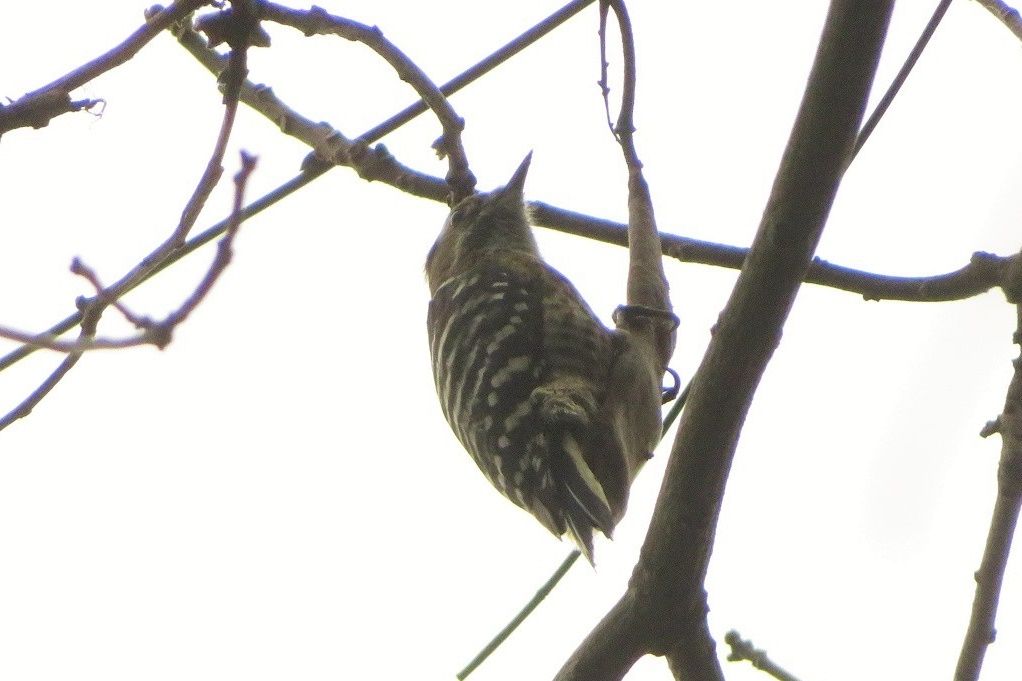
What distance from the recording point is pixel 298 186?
345 centimetres

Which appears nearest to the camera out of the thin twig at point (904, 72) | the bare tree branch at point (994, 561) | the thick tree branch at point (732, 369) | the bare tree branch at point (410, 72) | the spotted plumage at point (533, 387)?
the thick tree branch at point (732, 369)

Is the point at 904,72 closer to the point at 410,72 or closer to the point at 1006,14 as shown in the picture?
the point at 1006,14

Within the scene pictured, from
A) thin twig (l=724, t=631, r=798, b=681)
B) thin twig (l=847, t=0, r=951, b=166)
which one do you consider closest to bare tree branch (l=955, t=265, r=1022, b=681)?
thin twig (l=724, t=631, r=798, b=681)

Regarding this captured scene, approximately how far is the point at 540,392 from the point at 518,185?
6.67 feet

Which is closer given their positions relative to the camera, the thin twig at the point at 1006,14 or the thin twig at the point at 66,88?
the thin twig at the point at 66,88

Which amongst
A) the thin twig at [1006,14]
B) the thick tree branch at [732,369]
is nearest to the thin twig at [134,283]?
the thick tree branch at [732,369]

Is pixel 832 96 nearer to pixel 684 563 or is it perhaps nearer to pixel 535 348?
pixel 684 563

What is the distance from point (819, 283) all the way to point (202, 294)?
8.81 ft

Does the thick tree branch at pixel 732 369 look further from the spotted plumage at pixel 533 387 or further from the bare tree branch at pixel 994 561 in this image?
the spotted plumage at pixel 533 387

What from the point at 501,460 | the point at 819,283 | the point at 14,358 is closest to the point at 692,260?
the point at 819,283

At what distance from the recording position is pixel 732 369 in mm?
2412

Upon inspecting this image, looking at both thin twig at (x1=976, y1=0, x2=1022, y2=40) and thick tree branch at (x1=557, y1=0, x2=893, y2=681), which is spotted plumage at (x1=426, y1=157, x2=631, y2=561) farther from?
thin twig at (x1=976, y1=0, x2=1022, y2=40)

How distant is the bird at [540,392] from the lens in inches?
159

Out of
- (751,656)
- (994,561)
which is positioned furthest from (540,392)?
(994,561)
